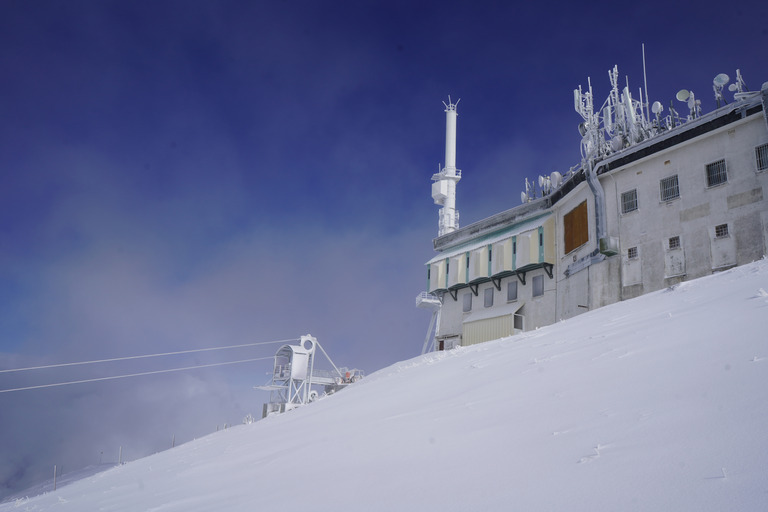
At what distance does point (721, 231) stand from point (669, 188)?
3445mm

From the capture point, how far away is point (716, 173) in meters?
24.6

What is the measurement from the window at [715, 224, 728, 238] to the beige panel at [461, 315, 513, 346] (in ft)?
43.4

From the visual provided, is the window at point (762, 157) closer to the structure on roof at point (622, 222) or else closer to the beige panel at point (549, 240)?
the structure on roof at point (622, 222)

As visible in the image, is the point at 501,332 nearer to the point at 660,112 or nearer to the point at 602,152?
the point at 602,152

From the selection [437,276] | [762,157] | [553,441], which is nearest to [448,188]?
[437,276]

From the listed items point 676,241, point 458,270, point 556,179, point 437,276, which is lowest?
point 676,241

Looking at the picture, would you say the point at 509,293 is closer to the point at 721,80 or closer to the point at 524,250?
the point at 524,250

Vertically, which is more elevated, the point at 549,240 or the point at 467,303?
the point at 549,240

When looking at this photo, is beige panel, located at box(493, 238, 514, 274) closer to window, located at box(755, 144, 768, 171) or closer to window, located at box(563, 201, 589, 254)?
window, located at box(563, 201, 589, 254)

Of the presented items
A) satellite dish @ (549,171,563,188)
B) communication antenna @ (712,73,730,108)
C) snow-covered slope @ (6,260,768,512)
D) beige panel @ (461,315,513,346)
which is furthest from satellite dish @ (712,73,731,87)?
snow-covered slope @ (6,260,768,512)

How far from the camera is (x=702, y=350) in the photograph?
7031 millimetres

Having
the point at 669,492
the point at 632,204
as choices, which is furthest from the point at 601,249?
the point at 669,492

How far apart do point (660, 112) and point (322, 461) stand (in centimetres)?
2957

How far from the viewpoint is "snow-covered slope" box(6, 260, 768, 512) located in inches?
167
